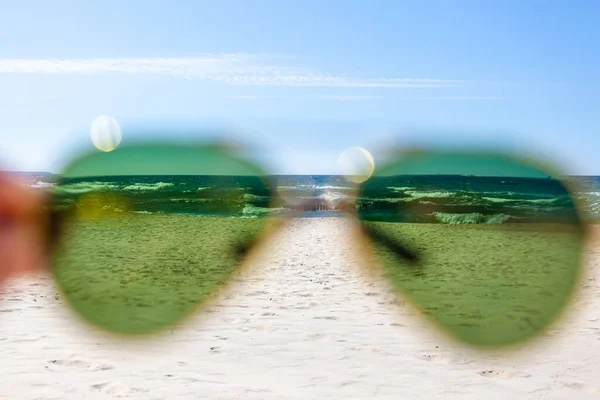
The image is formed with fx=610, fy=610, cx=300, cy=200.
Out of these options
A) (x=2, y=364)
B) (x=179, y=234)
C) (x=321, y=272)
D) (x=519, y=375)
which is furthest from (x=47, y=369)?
(x=179, y=234)

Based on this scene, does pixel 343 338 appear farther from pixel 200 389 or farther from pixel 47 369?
pixel 47 369

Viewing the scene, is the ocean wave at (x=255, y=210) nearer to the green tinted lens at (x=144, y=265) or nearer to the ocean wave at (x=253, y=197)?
the green tinted lens at (x=144, y=265)

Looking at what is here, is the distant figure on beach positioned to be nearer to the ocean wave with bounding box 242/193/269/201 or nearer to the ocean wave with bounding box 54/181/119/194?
the ocean wave with bounding box 242/193/269/201

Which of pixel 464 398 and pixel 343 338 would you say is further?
pixel 343 338

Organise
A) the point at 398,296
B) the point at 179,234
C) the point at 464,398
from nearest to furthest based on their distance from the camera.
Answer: the point at 464,398, the point at 398,296, the point at 179,234

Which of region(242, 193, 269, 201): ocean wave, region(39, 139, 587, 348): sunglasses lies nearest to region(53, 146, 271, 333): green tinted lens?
region(39, 139, 587, 348): sunglasses
